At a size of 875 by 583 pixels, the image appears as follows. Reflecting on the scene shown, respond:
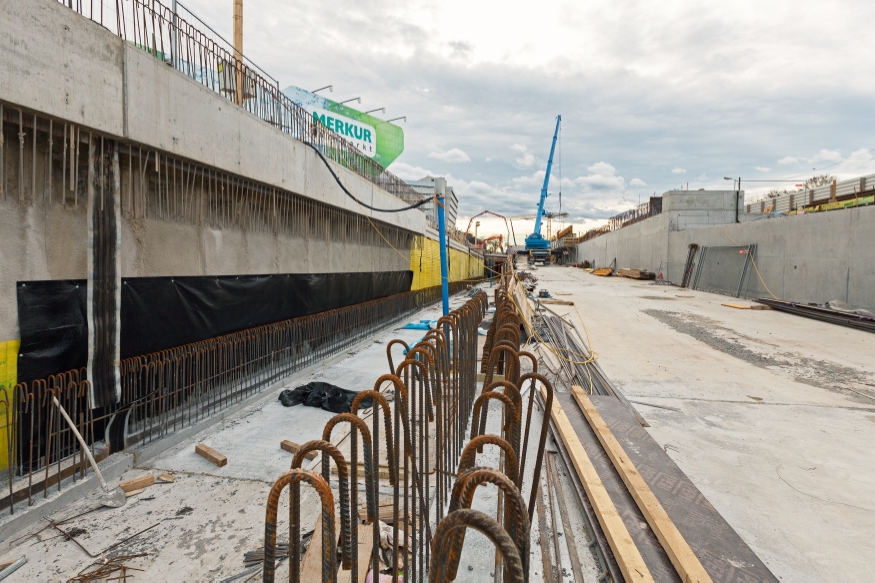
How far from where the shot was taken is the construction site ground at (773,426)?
3.22 metres

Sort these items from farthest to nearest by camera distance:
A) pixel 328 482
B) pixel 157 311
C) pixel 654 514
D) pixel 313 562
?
pixel 157 311 → pixel 654 514 → pixel 313 562 → pixel 328 482

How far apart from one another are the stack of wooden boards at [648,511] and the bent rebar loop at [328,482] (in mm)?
1746

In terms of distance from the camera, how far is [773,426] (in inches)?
206

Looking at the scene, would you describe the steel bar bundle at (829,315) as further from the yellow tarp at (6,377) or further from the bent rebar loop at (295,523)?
the yellow tarp at (6,377)

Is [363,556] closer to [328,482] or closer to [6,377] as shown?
[328,482]

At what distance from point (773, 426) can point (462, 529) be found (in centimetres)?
564

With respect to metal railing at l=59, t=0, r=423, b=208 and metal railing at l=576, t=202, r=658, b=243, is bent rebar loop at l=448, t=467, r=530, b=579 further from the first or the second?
metal railing at l=576, t=202, r=658, b=243

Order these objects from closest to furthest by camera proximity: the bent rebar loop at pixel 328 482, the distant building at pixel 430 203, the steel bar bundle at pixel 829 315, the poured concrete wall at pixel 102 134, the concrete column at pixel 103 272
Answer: the bent rebar loop at pixel 328 482 < the poured concrete wall at pixel 102 134 < the concrete column at pixel 103 272 < the steel bar bundle at pixel 829 315 < the distant building at pixel 430 203

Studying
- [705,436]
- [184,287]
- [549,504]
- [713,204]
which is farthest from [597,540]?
[713,204]

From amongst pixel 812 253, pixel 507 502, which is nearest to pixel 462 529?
pixel 507 502

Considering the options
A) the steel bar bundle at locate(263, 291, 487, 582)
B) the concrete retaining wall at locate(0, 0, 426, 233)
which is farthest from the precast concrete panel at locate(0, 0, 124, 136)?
the steel bar bundle at locate(263, 291, 487, 582)

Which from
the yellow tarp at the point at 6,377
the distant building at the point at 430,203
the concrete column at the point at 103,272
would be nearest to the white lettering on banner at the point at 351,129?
the distant building at the point at 430,203

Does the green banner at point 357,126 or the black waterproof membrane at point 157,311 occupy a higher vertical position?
the green banner at point 357,126

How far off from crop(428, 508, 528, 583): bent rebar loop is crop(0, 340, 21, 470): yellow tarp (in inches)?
175
